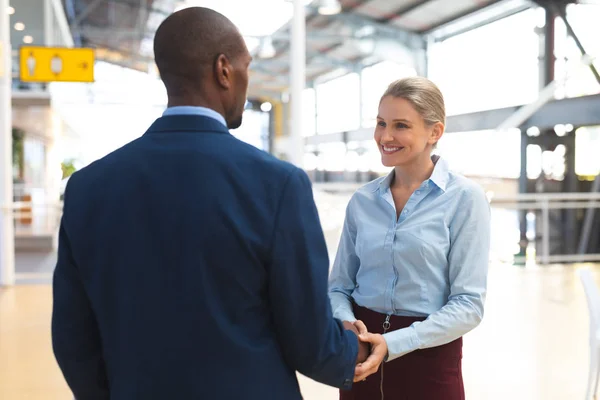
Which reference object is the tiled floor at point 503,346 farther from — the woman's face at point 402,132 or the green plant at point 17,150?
the green plant at point 17,150

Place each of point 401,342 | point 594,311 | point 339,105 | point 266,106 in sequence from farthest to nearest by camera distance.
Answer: point 266,106 < point 339,105 < point 594,311 < point 401,342

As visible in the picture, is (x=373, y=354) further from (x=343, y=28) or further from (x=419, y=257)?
(x=343, y=28)

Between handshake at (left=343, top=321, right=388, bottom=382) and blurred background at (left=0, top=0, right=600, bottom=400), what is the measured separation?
61cm

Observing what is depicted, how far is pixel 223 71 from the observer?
1112 mm

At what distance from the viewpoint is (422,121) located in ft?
5.27

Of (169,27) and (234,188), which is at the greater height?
(169,27)

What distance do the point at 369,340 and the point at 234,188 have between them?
542 millimetres

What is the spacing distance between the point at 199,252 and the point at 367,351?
53 centimetres

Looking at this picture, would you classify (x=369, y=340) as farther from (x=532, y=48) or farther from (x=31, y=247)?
(x=532, y=48)

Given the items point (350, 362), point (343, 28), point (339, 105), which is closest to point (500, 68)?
point (343, 28)

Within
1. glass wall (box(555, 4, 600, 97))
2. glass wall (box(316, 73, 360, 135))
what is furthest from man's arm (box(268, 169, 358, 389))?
glass wall (box(316, 73, 360, 135))

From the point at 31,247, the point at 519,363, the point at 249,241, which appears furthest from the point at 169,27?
the point at 31,247

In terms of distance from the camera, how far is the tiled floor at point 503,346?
3795mm

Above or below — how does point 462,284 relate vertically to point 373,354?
above
